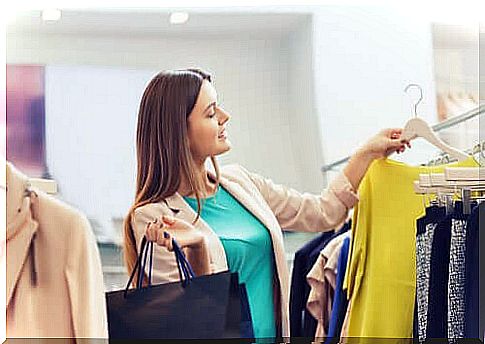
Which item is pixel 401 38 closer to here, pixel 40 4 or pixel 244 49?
pixel 244 49

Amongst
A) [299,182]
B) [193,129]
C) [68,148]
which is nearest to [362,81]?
[299,182]

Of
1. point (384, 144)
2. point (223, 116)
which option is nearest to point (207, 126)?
point (223, 116)

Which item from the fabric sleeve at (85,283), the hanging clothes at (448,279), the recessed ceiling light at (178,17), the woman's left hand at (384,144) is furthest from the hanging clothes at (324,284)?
the recessed ceiling light at (178,17)

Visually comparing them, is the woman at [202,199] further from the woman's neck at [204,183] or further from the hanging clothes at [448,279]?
the hanging clothes at [448,279]

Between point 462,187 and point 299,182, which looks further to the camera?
point 299,182

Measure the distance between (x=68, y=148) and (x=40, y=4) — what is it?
43 centimetres

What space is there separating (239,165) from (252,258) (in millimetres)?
271

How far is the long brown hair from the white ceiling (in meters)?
0.18

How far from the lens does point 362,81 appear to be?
2.62 metres

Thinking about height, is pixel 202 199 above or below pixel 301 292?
above

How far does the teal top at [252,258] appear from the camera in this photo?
254cm

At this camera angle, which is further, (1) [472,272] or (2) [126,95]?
(2) [126,95]

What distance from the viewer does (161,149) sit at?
100 inches

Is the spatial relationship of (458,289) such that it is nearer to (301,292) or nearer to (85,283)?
(301,292)
